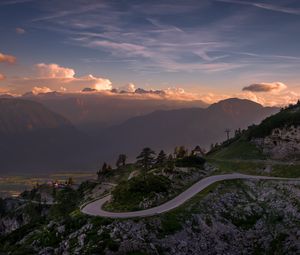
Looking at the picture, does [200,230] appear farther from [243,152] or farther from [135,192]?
[243,152]

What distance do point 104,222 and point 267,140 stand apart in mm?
88190

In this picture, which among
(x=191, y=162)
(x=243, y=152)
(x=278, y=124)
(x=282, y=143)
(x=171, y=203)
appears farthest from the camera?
(x=278, y=124)

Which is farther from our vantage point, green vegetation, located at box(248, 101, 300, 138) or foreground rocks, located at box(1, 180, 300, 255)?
green vegetation, located at box(248, 101, 300, 138)

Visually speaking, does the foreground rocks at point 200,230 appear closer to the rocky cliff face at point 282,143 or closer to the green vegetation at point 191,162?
the green vegetation at point 191,162

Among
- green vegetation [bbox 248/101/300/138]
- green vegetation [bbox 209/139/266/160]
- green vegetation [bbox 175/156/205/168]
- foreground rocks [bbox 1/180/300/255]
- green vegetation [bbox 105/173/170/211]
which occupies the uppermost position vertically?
green vegetation [bbox 248/101/300/138]

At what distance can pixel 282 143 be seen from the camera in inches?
5022

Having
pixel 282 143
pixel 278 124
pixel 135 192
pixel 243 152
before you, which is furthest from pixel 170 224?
pixel 278 124

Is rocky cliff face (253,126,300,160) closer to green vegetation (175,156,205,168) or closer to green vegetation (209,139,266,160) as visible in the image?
green vegetation (209,139,266,160)

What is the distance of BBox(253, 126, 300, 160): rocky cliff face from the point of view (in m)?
123

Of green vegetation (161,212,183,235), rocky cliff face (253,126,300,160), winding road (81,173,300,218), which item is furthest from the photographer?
rocky cliff face (253,126,300,160)

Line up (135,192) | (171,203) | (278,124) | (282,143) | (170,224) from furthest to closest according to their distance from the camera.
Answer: (278,124) → (282,143) → (135,192) → (171,203) → (170,224)

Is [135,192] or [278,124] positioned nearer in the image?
[135,192]

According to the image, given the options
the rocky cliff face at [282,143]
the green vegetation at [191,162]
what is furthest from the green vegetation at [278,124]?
the green vegetation at [191,162]

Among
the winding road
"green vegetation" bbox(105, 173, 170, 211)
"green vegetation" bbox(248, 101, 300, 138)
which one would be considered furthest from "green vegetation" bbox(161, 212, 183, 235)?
"green vegetation" bbox(248, 101, 300, 138)
